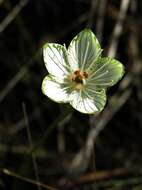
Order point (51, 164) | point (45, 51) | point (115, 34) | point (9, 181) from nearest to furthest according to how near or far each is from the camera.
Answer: point (45, 51), point (9, 181), point (51, 164), point (115, 34)

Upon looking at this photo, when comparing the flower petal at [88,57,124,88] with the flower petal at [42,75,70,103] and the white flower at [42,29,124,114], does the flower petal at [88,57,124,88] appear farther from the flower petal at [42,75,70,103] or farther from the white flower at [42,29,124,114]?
A: the flower petal at [42,75,70,103]

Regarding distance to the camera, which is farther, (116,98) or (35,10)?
(35,10)

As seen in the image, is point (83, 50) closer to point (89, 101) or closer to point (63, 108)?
point (89, 101)

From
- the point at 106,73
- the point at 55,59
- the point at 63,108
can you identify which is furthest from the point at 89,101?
the point at 63,108

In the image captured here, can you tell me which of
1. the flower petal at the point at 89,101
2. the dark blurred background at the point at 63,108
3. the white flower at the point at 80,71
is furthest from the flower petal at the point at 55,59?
the dark blurred background at the point at 63,108

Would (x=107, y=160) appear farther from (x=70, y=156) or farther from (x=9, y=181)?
(x=9, y=181)

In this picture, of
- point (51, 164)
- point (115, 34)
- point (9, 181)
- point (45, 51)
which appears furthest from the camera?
point (115, 34)

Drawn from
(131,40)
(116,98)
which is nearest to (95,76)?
(116,98)

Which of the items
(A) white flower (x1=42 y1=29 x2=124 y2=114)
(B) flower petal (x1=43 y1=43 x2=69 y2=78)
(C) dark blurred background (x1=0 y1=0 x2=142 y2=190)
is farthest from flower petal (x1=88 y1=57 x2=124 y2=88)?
(C) dark blurred background (x1=0 y1=0 x2=142 y2=190)
